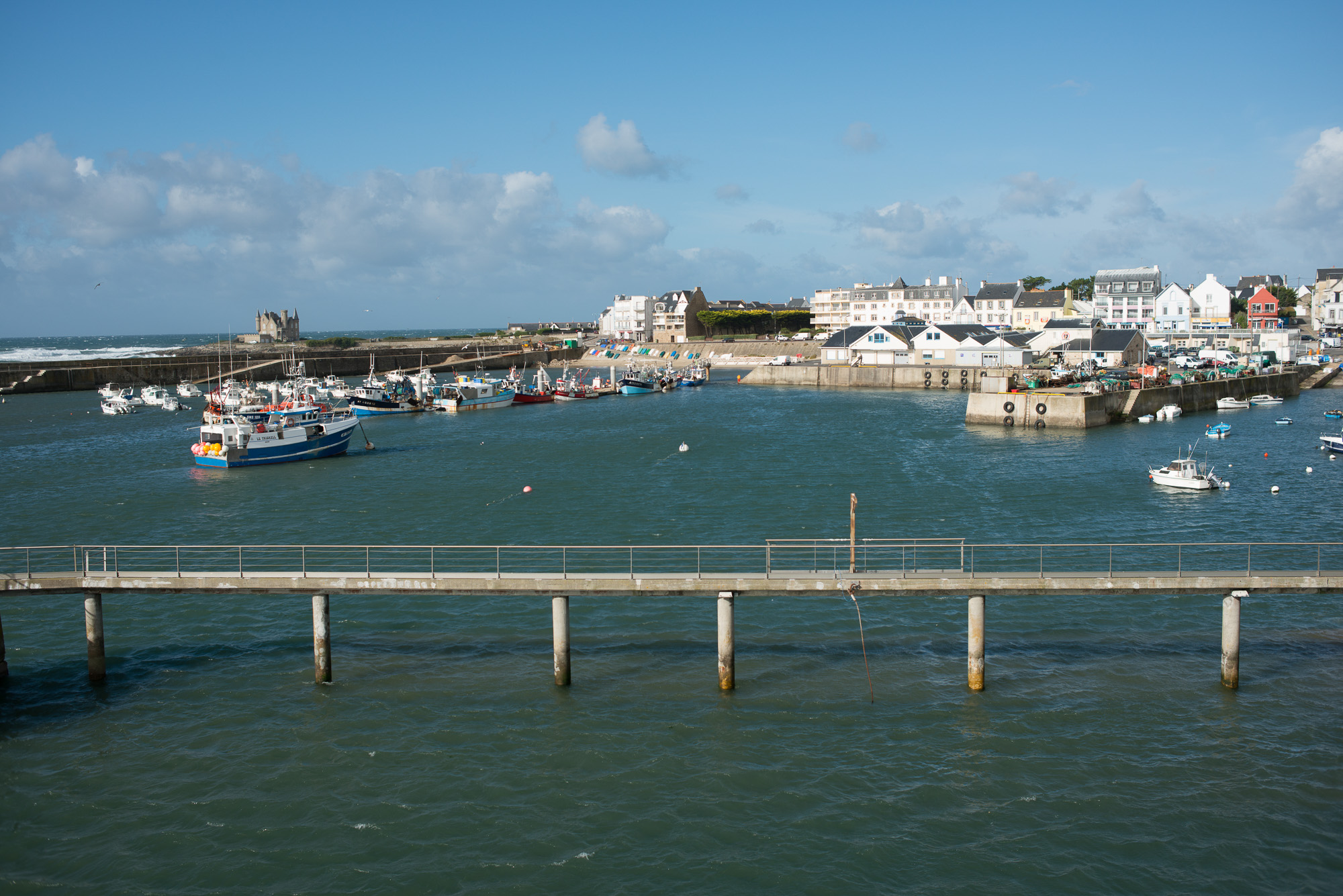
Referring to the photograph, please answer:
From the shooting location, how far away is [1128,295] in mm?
142125

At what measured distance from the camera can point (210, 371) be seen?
121 meters

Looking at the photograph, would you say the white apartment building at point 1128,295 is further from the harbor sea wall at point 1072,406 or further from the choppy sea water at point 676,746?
the choppy sea water at point 676,746

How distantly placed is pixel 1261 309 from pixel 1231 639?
14191cm

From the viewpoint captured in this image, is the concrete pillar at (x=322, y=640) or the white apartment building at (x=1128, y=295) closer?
the concrete pillar at (x=322, y=640)

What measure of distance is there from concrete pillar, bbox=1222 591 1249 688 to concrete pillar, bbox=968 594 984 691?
5.07 meters

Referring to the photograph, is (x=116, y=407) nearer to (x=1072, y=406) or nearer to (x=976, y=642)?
(x=1072, y=406)

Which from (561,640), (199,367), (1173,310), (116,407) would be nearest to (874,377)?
(1173,310)

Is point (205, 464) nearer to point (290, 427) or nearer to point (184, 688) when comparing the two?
point (290, 427)

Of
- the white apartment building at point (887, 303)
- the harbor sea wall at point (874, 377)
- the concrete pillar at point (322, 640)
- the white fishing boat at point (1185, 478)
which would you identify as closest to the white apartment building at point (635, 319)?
the white apartment building at point (887, 303)

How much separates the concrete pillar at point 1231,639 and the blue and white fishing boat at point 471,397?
75648mm

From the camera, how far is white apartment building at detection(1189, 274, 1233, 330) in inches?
5369

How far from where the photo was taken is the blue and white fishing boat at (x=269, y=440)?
54.6 m

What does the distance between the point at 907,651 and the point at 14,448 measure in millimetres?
64164

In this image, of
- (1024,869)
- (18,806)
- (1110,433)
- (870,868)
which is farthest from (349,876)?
(1110,433)
